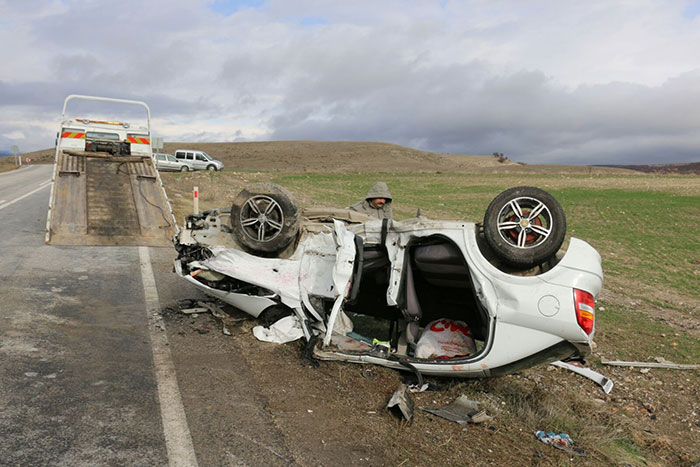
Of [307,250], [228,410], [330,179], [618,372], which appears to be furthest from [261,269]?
[330,179]

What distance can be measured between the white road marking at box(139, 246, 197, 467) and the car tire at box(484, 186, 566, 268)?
8.39ft

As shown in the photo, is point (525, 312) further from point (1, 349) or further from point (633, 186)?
point (633, 186)

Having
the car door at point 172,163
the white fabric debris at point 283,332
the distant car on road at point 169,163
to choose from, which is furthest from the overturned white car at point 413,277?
the car door at point 172,163

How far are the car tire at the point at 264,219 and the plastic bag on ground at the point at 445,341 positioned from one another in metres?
1.78

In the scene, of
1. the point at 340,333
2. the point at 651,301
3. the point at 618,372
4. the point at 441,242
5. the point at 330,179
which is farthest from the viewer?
the point at 330,179

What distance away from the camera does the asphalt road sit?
10.5ft

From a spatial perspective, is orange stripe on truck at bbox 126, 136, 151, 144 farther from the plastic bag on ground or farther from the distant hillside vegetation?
the distant hillside vegetation

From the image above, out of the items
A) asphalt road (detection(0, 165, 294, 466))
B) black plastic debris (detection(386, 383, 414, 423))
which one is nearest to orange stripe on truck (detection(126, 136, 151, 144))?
asphalt road (detection(0, 165, 294, 466))

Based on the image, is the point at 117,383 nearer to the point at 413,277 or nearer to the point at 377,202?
the point at 413,277

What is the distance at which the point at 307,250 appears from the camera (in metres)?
5.25

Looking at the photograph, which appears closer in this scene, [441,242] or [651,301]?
[441,242]

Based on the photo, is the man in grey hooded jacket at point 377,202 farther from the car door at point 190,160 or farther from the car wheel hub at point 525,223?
the car door at point 190,160

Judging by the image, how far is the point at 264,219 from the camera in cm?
553

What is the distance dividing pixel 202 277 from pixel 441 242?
269cm
